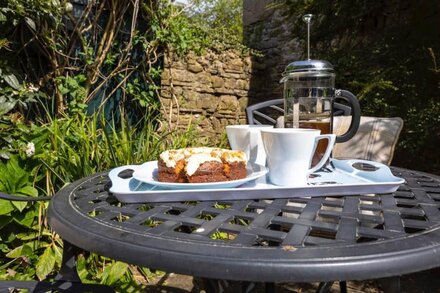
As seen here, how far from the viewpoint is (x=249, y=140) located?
88cm

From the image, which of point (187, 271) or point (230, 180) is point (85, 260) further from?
point (187, 271)

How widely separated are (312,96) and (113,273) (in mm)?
1179

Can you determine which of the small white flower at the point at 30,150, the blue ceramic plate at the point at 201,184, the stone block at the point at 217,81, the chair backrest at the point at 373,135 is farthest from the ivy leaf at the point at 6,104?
the stone block at the point at 217,81

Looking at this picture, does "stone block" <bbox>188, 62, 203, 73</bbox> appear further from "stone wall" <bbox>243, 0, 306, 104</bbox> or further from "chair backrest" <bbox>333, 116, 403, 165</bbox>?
"chair backrest" <bbox>333, 116, 403, 165</bbox>

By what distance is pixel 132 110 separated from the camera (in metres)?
2.99

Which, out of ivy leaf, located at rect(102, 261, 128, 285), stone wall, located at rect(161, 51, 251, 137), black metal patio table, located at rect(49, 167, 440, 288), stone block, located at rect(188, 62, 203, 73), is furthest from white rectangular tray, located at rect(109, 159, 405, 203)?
stone block, located at rect(188, 62, 203, 73)

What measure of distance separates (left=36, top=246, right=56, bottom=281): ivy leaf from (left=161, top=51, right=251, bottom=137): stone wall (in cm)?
167

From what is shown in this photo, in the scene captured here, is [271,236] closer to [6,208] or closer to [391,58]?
[6,208]

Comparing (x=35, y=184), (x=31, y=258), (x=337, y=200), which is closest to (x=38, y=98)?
(x=35, y=184)

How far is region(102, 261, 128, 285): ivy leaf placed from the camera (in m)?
1.51

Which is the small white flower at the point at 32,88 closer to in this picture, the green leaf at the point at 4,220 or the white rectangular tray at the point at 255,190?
the green leaf at the point at 4,220

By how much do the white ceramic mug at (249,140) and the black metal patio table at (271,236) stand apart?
0.25 meters

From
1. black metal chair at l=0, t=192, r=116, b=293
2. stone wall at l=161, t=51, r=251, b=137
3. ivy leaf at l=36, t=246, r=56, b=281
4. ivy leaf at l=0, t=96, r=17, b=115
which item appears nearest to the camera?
black metal chair at l=0, t=192, r=116, b=293

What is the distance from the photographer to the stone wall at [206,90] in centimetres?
339
